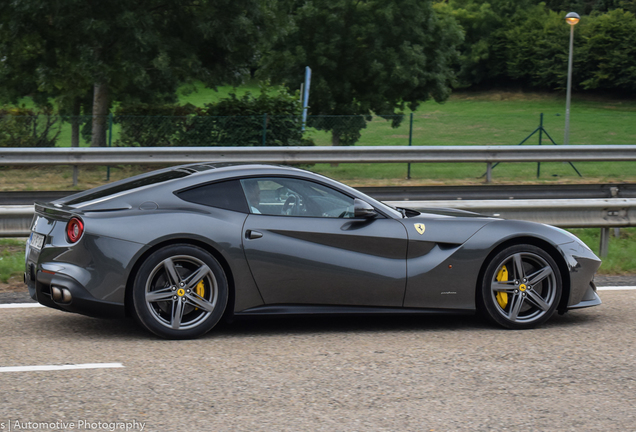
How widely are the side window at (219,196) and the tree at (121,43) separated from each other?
12491 millimetres

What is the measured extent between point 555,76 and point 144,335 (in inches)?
2229

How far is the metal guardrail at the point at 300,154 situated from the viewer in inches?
556

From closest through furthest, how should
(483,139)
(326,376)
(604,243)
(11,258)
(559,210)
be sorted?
(326,376) → (11,258) → (559,210) → (604,243) → (483,139)

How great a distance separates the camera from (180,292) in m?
5.14

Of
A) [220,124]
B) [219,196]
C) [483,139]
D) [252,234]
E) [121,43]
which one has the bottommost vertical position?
[252,234]

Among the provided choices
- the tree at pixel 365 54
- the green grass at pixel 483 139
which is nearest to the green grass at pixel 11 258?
the green grass at pixel 483 139

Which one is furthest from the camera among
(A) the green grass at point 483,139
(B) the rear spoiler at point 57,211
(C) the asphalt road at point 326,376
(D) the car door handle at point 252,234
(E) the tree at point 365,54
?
(E) the tree at point 365,54

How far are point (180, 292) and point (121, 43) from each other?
1502 centimetres

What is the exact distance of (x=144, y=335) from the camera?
5.34 m

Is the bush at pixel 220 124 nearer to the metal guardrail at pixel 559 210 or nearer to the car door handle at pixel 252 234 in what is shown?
the metal guardrail at pixel 559 210

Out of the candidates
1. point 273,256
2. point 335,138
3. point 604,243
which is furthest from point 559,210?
point 335,138

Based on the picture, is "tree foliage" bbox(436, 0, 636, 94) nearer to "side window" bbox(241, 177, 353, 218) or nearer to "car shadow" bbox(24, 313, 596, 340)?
"car shadow" bbox(24, 313, 596, 340)

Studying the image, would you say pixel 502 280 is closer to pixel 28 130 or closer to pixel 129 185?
pixel 129 185

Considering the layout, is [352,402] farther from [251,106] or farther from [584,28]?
[584,28]
